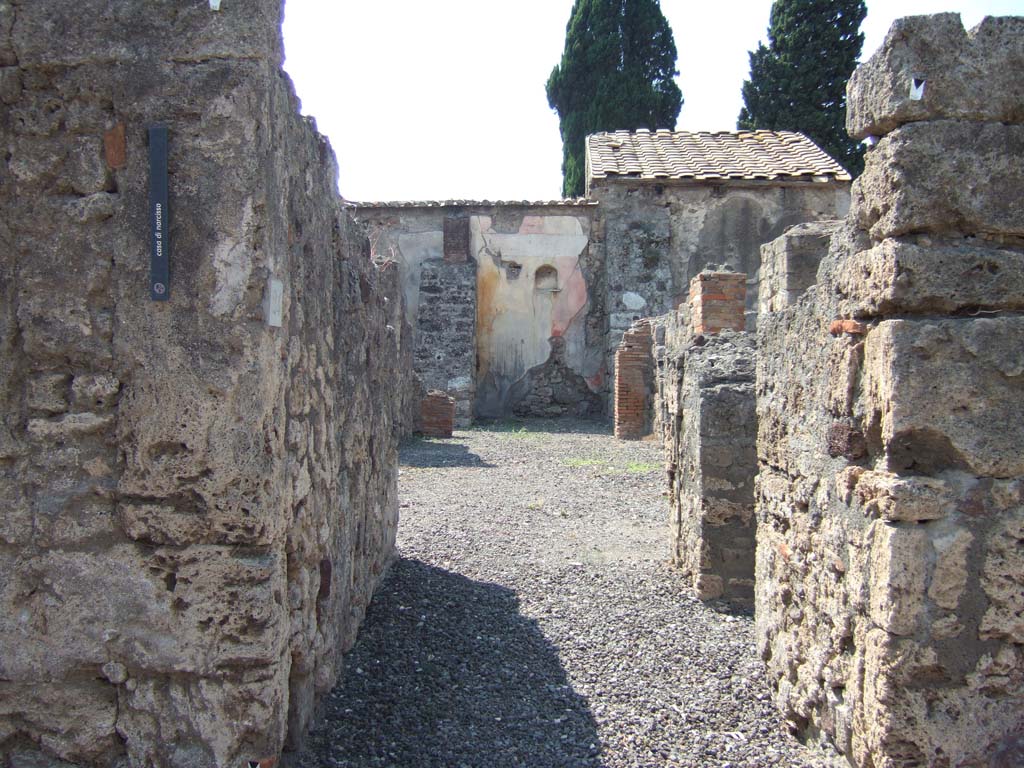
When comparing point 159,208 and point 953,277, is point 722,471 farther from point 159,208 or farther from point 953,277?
point 159,208

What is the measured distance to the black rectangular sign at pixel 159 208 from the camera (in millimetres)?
2057

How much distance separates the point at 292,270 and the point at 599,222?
1289 cm

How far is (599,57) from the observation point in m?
21.8

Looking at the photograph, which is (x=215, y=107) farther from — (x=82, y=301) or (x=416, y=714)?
(x=416, y=714)

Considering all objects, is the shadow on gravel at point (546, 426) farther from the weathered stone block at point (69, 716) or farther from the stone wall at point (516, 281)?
the weathered stone block at point (69, 716)

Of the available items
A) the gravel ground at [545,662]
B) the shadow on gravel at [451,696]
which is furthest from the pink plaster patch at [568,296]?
the shadow on gravel at [451,696]

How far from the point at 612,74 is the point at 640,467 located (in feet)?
50.4

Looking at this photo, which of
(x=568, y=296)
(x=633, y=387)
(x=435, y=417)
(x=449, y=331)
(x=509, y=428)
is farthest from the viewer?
(x=568, y=296)

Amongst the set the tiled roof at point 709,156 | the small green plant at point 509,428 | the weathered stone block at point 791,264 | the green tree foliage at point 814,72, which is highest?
the green tree foliage at point 814,72

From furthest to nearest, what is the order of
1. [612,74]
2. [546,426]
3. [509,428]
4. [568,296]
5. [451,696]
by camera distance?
[612,74] → [568,296] → [546,426] → [509,428] → [451,696]

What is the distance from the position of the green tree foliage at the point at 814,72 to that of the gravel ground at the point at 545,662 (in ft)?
50.9

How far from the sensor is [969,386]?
2135mm

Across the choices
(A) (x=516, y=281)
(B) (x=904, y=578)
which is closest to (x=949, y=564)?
(B) (x=904, y=578)

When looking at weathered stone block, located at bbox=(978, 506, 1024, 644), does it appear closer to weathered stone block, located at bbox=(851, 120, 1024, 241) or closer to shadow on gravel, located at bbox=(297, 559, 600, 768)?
weathered stone block, located at bbox=(851, 120, 1024, 241)
